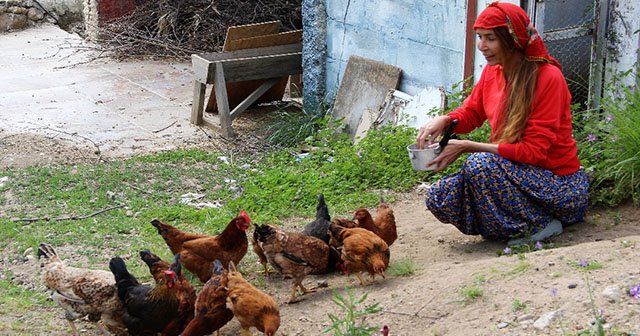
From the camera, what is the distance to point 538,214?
595cm

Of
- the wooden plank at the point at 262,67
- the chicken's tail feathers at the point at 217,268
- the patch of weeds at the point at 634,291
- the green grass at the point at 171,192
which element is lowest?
the green grass at the point at 171,192

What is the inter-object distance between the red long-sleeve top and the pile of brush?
900 centimetres

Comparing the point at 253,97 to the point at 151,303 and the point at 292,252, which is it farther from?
the point at 151,303

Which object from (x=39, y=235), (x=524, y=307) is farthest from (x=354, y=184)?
(x=524, y=307)

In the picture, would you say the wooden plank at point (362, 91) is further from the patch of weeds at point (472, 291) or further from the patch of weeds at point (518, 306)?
the patch of weeds at point (518, 306)

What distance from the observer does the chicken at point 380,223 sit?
615 centimetres

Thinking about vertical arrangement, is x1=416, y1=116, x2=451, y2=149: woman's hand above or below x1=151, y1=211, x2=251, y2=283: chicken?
above

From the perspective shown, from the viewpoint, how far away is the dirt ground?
14.5 feet

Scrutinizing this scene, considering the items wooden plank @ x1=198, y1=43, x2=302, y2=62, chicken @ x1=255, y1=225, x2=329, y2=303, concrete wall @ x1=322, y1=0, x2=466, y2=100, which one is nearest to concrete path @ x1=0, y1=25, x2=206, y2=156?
wooden plank @ x1=198, y1=43, x2=302, y2=62

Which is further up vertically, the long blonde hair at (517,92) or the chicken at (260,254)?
the long blonde hair at (517,92)

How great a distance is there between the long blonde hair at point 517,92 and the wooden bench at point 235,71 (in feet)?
17.3

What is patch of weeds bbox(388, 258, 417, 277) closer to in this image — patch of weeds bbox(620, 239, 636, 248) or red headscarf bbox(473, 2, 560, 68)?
patch of weeds bbox(620, 239, 636, 248)

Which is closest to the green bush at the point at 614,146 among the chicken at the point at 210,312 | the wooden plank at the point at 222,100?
the chicken at the point at 210,312

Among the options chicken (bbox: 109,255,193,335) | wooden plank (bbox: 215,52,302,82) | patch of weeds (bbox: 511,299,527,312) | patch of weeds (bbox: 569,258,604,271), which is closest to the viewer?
patch of weeds (bbox: 511,299,527,312)
